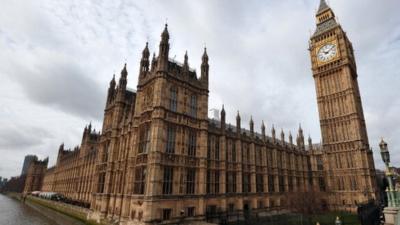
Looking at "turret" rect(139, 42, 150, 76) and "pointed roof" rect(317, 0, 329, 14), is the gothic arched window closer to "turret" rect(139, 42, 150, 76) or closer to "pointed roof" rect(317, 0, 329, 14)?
"turret" rect(139, 42, 150, 76)

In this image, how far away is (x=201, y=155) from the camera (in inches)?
1399

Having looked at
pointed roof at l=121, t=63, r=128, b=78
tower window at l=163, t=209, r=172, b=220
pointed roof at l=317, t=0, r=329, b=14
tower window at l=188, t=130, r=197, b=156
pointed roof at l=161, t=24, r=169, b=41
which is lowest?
tower window at l=163, t=209, r=172, b=220

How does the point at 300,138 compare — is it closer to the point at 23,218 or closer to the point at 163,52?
the point at 163,52

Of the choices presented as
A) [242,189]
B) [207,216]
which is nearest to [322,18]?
[242,189]

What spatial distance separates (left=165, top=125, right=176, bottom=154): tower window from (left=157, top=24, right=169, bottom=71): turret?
27.7 feet

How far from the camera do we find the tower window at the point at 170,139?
32.3 meters

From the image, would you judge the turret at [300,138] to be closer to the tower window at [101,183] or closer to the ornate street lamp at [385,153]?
the ornate street lamp at [385,153]

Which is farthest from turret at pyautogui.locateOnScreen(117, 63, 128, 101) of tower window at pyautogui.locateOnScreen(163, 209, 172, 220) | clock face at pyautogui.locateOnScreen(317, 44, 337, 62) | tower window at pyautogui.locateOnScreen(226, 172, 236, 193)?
clock face at pyautogui.locateOnScreen(317, 44, 337, 62)

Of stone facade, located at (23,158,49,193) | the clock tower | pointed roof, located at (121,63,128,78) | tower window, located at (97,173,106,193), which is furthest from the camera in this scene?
stone facade, located at (23,158,49,193)

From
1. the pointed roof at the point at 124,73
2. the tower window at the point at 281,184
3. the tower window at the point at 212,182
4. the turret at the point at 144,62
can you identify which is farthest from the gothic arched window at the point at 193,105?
the tower window at the point at 281,184

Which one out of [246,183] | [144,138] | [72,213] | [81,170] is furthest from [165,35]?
[81,170]

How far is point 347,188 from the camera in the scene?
2334 inches

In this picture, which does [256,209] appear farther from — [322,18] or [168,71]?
[322,18]

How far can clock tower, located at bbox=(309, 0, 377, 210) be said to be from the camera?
58.3m
